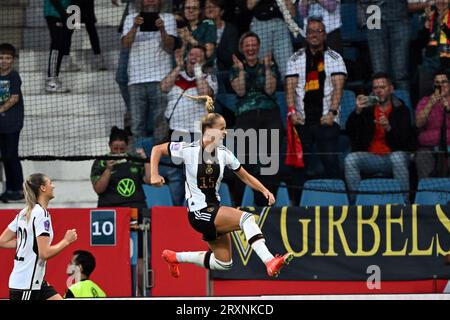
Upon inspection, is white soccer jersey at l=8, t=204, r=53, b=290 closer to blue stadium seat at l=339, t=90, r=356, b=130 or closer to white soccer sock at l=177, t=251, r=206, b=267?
white soccer sock at l=177, t=251, r=206, b=267

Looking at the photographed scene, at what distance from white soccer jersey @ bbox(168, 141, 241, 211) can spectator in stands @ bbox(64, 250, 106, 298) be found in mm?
1208

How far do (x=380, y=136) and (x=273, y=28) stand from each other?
1859mm

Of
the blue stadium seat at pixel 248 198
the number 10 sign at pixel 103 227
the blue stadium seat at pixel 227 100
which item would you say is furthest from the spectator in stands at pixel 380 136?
the number 10 sign at pixel 103 227

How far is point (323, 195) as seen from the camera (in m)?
14.0

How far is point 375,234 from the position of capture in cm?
1328

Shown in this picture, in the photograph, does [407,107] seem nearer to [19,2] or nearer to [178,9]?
[178,9]

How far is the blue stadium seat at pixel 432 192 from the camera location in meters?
13.8

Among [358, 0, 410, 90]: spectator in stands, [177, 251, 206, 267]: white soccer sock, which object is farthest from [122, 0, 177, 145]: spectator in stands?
[177, 251, 206, 267]: white soccer sock

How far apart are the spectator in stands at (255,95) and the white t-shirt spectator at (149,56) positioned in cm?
94

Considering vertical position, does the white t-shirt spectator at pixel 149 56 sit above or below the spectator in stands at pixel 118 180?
above

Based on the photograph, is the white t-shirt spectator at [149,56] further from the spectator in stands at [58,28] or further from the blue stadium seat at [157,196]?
the blue stadium seat at [157,196]

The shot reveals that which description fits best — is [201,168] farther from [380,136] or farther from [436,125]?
[436,125]

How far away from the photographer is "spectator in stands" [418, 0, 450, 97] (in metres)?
14.8

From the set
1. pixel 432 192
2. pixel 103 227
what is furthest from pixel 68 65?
pixel 432 192
